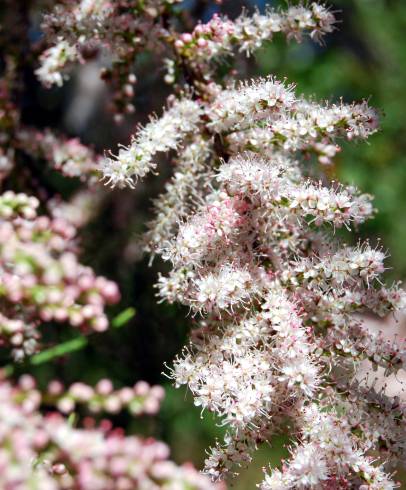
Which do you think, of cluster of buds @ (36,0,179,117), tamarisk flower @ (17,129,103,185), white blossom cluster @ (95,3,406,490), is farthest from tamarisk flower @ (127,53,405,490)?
tamarisk flower @ (17,129,103,185)

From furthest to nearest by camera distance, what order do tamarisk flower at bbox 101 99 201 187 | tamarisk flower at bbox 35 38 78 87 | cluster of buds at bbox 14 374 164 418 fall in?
1. tamarisk flower at bbox 35 38 78 87
2. tamarisk flower at bbox 101 99 201 187
3. cluster of buds at bbox 14 374 164 418

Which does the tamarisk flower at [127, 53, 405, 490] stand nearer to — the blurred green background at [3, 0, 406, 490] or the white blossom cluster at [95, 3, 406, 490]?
the white blossom cluster at [95, 3, 406, 490]

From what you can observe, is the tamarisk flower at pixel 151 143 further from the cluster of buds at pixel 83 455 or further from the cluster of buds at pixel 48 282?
the cluster of buds at pixel 83 455

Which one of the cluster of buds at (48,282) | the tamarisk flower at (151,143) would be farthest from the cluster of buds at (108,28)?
the cluster of buds at (48,282)

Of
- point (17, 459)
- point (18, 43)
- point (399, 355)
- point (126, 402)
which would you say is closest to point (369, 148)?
point (18, 43)

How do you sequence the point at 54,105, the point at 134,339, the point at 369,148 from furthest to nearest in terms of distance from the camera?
the point at 369,148, the point at 54,105, the point at 134,339

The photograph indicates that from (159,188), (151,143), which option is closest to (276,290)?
(151,143)

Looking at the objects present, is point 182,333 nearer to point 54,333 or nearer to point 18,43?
point 54,333
